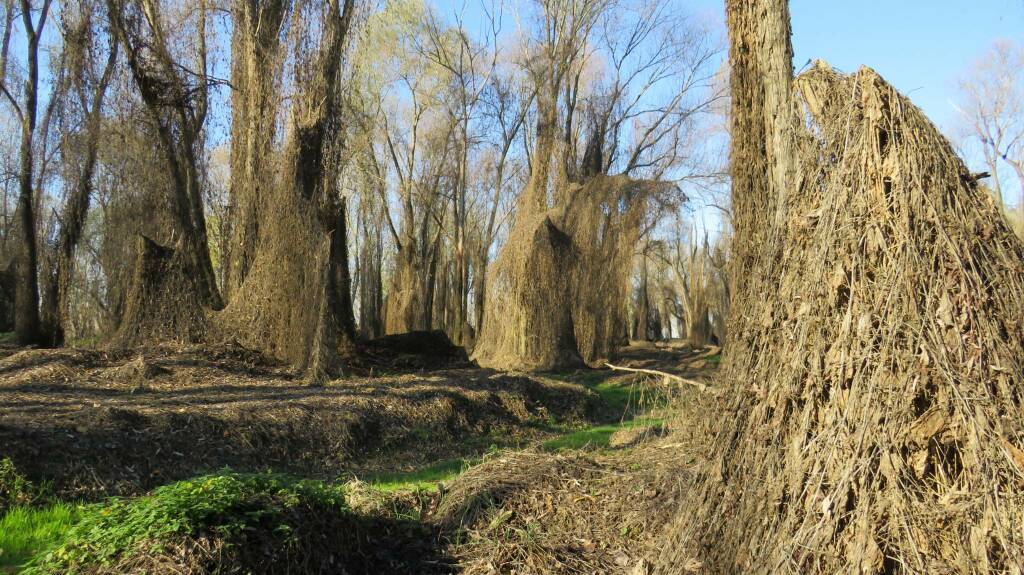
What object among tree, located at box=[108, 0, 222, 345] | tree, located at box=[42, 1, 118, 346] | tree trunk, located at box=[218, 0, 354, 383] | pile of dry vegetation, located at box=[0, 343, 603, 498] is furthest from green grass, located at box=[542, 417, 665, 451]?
tree, located at box=[42, 1, 118, 346]

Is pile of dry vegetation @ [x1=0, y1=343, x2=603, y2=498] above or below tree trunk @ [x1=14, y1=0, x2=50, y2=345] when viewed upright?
below

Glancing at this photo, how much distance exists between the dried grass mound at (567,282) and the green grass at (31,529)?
13054mm

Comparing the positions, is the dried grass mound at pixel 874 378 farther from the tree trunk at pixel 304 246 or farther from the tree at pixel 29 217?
the tree at pixel 29 217

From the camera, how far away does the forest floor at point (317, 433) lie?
4902 mm

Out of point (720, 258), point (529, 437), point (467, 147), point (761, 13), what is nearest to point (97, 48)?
point (529, 437)

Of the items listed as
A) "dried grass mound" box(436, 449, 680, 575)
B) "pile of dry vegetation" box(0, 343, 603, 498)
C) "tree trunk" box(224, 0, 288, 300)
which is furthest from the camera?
"tree trunk" box(224, 0, 288, 300)

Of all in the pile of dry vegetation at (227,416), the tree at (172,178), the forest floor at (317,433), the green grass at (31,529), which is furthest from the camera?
Answer: the tree at (172,178)

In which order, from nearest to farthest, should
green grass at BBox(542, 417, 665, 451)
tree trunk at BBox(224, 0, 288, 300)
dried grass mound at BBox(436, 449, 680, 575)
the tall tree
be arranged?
dried grass mound at BBox(436, 449, 680, 575)
green grass at BBox(542, 417, 665, 451)
tree trunk at BBox(224, 0, 288, 300)
the tall tree

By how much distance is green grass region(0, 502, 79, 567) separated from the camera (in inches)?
169

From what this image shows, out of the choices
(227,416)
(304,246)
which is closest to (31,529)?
(227,416)

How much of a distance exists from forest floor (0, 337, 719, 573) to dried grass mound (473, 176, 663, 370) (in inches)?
175

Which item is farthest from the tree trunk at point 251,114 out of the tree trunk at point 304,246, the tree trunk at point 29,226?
the tree trunk at point 29,226

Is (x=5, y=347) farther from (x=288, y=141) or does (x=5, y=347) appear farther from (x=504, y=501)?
(x=504, y=501)

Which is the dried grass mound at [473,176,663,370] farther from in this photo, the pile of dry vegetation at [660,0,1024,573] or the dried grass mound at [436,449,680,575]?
the pile of dry vegetation at [660,0,1024,573]
